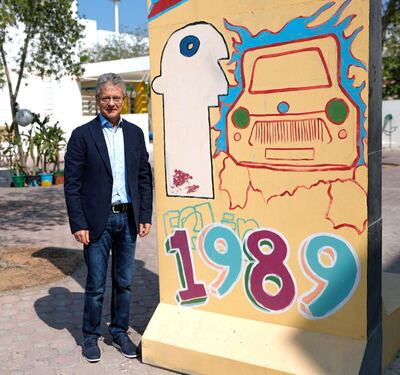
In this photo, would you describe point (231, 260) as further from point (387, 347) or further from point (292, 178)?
point (387, 347)

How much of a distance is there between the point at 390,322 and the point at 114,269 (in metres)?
1.94

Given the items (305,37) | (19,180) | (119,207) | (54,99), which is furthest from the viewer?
(54,99)

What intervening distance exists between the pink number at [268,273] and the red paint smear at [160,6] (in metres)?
1.61

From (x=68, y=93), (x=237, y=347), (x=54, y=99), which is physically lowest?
(x=237, y=347)

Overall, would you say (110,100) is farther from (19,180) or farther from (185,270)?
(19,180)

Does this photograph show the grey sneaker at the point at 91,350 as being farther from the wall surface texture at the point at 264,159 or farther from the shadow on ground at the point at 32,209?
the shadow on ground at the point at 32,209

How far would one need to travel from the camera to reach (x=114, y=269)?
157 inches

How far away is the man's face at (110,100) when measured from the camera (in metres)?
3.72

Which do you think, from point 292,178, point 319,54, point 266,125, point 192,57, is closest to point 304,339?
point 292,178

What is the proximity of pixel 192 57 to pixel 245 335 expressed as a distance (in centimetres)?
184

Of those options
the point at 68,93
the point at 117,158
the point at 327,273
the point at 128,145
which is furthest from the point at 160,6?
the point at 68,93

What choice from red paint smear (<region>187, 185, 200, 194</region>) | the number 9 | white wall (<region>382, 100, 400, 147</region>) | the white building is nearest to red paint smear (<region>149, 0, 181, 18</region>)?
red paint smear (<region>187, 185, 200, 194</region>)

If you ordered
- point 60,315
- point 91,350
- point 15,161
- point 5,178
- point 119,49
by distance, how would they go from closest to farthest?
point 91,350, point 60,315, point 15,161, point 5,178, point 119,49

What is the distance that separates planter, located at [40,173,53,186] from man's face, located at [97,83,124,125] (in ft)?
36.0
